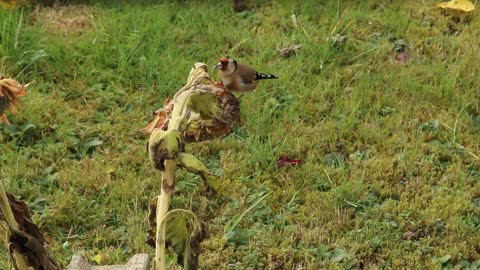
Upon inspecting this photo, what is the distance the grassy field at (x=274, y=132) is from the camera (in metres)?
3.05

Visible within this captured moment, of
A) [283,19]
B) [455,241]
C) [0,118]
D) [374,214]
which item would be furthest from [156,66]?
[0,118]

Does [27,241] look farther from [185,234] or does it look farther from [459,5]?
[459,5]

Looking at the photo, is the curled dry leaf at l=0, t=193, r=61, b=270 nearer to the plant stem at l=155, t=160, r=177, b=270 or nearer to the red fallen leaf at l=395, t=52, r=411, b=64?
the plant stem at l=155, t=160, r=177, b=270

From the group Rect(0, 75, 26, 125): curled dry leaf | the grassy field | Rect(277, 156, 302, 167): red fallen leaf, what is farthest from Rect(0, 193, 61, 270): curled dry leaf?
Rect(277, 156, 302, 167): red fallen leaf

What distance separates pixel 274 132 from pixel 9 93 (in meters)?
2.65

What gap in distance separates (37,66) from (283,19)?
1.50 metres

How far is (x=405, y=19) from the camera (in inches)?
181

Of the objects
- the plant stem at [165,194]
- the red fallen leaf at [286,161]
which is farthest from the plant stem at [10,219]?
the red fallen leaf at [286,161]

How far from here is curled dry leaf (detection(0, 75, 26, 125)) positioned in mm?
1001

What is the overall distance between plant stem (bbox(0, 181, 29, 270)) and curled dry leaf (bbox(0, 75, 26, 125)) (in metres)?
0.11

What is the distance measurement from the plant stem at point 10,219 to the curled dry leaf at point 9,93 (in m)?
0.11

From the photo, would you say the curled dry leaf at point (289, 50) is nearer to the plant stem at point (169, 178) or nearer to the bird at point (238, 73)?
the bird at point (238, 73)

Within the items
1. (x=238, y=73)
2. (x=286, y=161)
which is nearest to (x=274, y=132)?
(x=286, y=161)

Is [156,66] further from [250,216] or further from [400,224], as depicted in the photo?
[400,224]
